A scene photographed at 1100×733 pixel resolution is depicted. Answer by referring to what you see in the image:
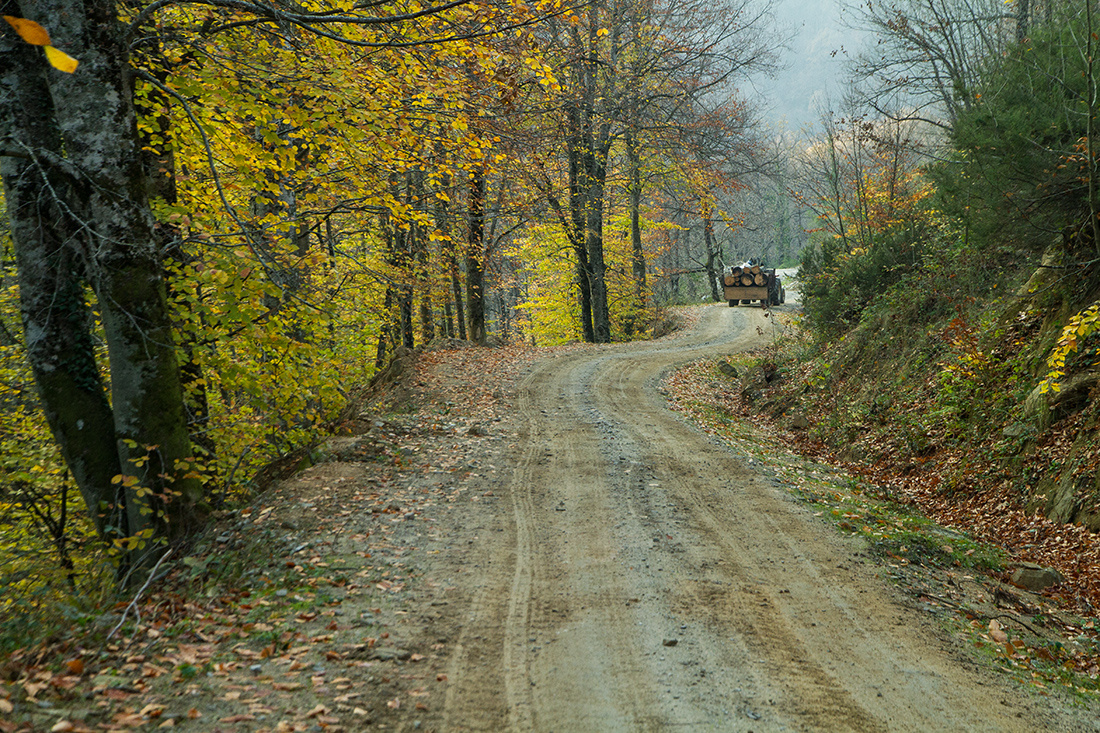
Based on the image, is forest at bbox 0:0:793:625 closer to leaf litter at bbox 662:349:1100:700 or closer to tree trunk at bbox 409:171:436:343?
tree trunk at bbox 409:171:436:343

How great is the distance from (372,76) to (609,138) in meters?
13.7

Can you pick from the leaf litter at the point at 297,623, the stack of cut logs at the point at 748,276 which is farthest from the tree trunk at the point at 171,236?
the stack of cut logs at the point at 748,276

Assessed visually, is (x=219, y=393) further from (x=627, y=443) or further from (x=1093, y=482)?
(x=1093, y=482)

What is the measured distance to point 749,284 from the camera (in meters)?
35.1

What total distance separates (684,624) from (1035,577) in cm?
361

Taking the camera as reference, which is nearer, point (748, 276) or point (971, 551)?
point (971, 551)

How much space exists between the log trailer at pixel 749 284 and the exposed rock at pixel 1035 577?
29.9 meters

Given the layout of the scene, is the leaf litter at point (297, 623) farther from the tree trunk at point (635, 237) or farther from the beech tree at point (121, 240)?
the tree trunk at point (635, 237)

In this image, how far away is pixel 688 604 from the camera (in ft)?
17.4

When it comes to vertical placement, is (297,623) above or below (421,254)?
below

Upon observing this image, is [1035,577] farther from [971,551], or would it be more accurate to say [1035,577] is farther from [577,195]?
[577,195]

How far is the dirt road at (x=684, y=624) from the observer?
3963 mm

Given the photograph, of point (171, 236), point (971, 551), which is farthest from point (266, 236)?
point (971, 551)

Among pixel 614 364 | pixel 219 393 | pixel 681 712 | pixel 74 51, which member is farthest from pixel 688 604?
pixel 614 364
